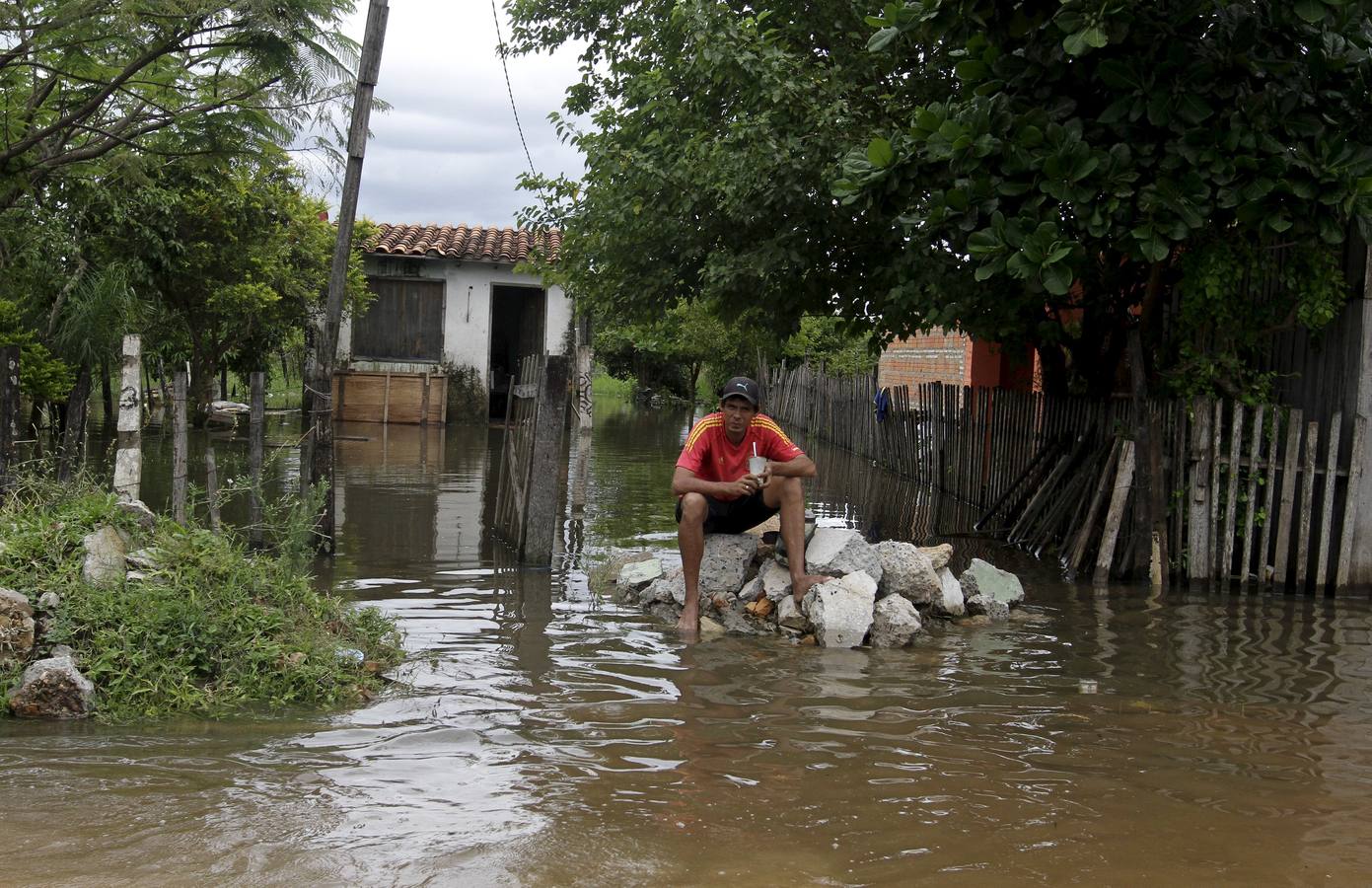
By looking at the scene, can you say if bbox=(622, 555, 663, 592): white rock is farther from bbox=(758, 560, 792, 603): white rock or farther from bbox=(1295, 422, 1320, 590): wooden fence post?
bbox=(1295, 422, 1320, 590): wooden fence post

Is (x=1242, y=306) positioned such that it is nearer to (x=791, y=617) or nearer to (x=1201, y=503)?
(x=1201, y=503)

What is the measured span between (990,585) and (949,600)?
48 centimetres

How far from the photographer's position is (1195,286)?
8.23 metres

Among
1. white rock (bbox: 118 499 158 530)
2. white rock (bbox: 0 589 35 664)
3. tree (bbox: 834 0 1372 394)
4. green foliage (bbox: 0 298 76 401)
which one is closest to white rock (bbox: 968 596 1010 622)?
tree (bbox: 834 0 1372 394)

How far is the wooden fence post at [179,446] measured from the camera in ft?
24.4

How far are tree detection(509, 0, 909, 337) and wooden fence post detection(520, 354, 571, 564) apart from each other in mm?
2568

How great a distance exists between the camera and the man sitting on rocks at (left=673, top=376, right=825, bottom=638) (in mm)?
7078

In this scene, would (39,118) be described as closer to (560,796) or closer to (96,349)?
(96,349)

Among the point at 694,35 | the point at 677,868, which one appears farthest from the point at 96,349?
the point at 677,868

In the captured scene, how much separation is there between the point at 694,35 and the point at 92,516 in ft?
21.2

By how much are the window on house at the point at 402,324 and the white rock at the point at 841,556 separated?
18.7 meters

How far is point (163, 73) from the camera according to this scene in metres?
9.93

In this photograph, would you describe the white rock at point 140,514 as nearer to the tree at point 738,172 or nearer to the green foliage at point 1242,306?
the tree at point 738,172

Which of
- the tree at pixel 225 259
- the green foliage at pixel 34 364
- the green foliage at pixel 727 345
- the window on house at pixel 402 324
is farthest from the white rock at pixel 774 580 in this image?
the window on house at pixel 402 324
